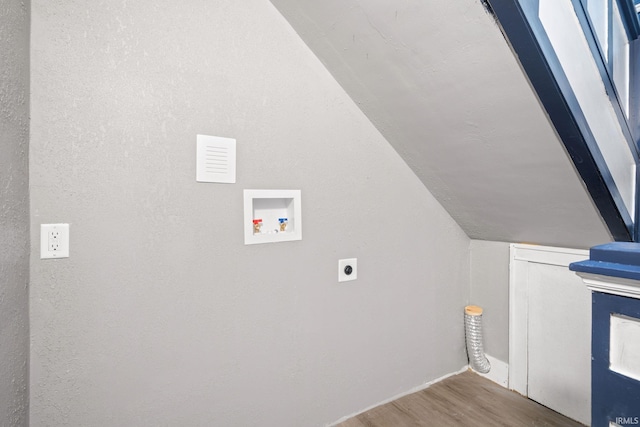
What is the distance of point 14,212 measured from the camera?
934 mm

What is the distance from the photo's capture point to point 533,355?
6.10ft

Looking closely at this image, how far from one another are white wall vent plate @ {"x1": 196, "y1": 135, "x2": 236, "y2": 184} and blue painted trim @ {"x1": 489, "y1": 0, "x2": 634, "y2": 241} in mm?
1095

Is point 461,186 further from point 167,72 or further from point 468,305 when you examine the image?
point 167,72

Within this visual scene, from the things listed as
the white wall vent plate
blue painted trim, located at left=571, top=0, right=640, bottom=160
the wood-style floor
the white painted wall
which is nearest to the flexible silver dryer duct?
the wood-style floor

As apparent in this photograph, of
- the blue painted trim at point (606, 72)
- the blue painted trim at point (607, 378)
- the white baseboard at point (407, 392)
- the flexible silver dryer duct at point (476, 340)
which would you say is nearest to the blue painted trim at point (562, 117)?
the blue painted trim at point (606, 72)

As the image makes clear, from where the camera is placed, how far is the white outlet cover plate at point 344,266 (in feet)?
5.41

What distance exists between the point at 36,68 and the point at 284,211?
104cm

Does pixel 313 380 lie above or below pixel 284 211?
below

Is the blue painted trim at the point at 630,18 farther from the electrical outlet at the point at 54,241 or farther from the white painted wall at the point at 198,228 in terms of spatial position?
the electrical outlet at the point at 54,241

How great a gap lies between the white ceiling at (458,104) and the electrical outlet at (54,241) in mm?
1295

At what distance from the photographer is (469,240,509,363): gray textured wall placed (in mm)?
1987

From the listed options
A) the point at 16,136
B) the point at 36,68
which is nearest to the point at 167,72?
the point at 36,68

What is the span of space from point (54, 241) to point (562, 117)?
188cm

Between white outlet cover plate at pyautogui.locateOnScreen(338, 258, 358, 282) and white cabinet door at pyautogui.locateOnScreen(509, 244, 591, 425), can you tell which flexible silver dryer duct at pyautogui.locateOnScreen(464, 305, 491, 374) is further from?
white outlet cover plate at pyautogui.locateOnScreen(338, 258, 358, 282)
